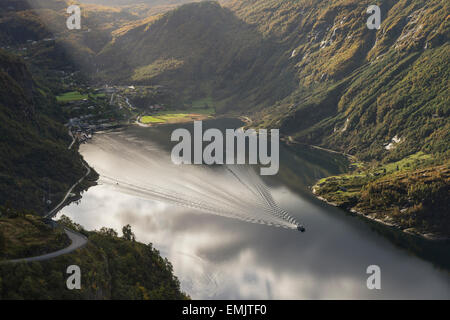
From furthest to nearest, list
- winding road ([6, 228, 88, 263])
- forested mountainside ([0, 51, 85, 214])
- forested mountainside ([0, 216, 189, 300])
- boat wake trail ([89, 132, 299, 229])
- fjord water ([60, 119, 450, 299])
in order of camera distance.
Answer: boat wake trail ([89, 132, 299, 229]), forested mountainside ([0, 51, 85, 214]), fjord water ([60, 119, 450, 299]), winding road ([6, 228, 88, 263]), forested mountainside ([0, 216, 189, 300])

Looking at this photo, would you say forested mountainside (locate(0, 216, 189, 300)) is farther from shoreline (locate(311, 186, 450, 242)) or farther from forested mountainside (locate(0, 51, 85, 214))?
shoreline (locate(311, 186, 450, 242))

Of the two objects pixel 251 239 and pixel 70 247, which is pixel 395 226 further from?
pixel 70 247

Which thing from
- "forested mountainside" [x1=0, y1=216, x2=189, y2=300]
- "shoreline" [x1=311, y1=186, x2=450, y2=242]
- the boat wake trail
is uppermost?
the boat wake trail

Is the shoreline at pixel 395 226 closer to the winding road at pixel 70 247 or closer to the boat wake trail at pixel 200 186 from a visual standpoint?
the boat wake trail at pixel 200 186

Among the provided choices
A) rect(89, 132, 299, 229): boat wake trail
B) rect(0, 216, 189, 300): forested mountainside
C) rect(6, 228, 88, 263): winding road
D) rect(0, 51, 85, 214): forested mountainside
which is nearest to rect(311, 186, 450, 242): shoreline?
rect(89, 132, 299, 229): boat wake trail

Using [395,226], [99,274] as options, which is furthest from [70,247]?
[395,226]
